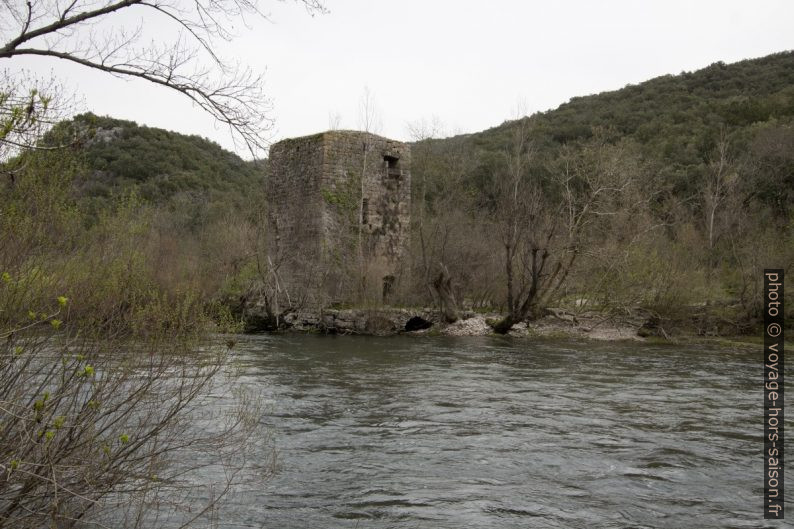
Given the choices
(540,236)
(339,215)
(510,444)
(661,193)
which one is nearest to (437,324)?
(540,236)

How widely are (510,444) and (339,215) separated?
15159 mm

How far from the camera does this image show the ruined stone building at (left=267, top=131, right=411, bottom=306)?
21.5 meters

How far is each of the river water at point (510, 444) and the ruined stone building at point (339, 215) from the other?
8050mm

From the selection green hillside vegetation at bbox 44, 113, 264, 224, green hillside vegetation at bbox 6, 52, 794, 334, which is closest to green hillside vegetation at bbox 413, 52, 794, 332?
green hillside vegetation at bbox 6, 52, 794, 334

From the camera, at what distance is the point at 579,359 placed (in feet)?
46.0

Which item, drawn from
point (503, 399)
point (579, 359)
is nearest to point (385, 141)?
point (579, 359)

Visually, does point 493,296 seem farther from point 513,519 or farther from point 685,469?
point 513,519

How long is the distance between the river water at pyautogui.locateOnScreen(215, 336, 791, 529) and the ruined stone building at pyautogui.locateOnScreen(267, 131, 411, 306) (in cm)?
805

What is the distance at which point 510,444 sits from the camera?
294 inches

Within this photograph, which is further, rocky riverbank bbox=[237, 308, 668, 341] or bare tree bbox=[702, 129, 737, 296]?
bare tree bbox=[702, 129, 737, 296]

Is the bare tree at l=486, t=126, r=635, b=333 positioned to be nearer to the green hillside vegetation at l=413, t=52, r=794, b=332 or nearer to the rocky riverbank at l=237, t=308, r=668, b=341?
the green hillside vegetation at l=413, t=52, r=794, b=332

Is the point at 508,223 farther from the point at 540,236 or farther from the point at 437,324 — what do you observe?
the point at 437,324

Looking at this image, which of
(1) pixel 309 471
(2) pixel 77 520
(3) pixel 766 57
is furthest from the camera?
(3) pixel 766 57

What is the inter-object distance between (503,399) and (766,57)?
2065 inches
